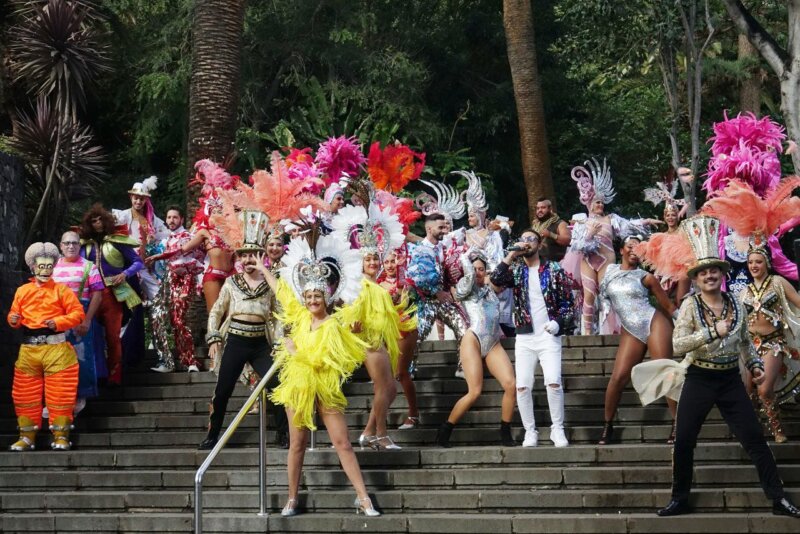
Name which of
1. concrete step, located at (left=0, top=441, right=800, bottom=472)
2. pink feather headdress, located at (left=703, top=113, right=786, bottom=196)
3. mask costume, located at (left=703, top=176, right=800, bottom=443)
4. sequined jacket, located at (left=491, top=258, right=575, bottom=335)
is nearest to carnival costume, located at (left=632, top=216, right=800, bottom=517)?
concrete step, located at (left=0, top=441, right=800, bottom=472)

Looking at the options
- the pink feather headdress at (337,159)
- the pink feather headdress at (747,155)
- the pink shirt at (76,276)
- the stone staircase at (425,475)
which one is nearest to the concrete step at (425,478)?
the stone staircase at (425,475)

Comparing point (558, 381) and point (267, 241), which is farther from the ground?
point (267, 241)

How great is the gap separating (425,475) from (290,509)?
117 cm

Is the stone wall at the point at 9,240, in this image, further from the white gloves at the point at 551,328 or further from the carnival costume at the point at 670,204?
the carnival costume at the point at 670,204

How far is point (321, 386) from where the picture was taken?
1073 centimetres

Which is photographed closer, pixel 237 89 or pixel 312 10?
pixel 237 89

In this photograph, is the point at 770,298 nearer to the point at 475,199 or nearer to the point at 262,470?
the point at 262,470

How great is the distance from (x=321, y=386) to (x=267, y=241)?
2.36 metres

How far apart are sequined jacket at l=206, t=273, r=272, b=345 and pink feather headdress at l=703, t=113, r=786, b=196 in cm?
462

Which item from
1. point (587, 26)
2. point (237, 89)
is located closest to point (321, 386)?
point (237, 89)

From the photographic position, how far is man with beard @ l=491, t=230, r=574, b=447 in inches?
451

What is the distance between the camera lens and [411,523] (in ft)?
34.5

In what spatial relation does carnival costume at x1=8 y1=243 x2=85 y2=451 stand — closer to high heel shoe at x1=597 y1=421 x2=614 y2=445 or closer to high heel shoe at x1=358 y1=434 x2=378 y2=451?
high heel shoe at x1=358 y1=434 x2=378 y2=451

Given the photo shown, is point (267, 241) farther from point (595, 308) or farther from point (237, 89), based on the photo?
point (237, 89)
